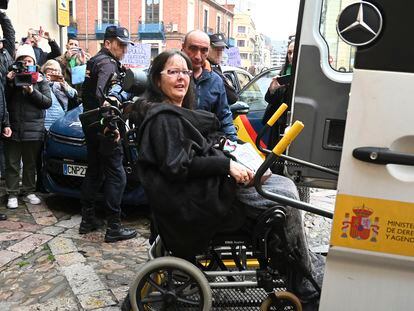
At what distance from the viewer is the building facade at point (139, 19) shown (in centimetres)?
4425

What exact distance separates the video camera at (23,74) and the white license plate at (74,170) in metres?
0.96

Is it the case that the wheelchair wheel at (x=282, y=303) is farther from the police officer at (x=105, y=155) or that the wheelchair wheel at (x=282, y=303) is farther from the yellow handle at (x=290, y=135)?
the police officer at (x=105, y=155)

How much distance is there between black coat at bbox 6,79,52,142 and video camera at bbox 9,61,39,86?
13 cm

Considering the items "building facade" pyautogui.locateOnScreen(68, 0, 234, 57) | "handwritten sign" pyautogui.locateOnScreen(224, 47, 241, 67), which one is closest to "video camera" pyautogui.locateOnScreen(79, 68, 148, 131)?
"handwritten sign" pyautogui.locateOnScreen(224, 47, 241, 67)

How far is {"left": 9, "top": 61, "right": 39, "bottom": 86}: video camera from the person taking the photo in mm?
4781

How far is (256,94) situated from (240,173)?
4460 millimetres

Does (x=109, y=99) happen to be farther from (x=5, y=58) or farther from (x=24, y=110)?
(x=5, y=58)

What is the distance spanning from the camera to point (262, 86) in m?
6.79

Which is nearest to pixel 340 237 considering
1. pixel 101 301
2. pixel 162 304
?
pixel 162 304

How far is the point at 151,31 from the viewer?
44750 millimetres

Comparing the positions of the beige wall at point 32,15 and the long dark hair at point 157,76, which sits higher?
the beige wall at point 32,15

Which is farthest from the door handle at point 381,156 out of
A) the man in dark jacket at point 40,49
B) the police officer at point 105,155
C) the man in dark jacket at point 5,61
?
the man in dark jacket at point 40,49

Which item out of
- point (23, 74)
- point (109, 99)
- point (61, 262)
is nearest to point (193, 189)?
point (109, 99)

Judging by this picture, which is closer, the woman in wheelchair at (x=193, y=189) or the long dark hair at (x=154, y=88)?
the woman in wheelchair at (x=193, y=189)
